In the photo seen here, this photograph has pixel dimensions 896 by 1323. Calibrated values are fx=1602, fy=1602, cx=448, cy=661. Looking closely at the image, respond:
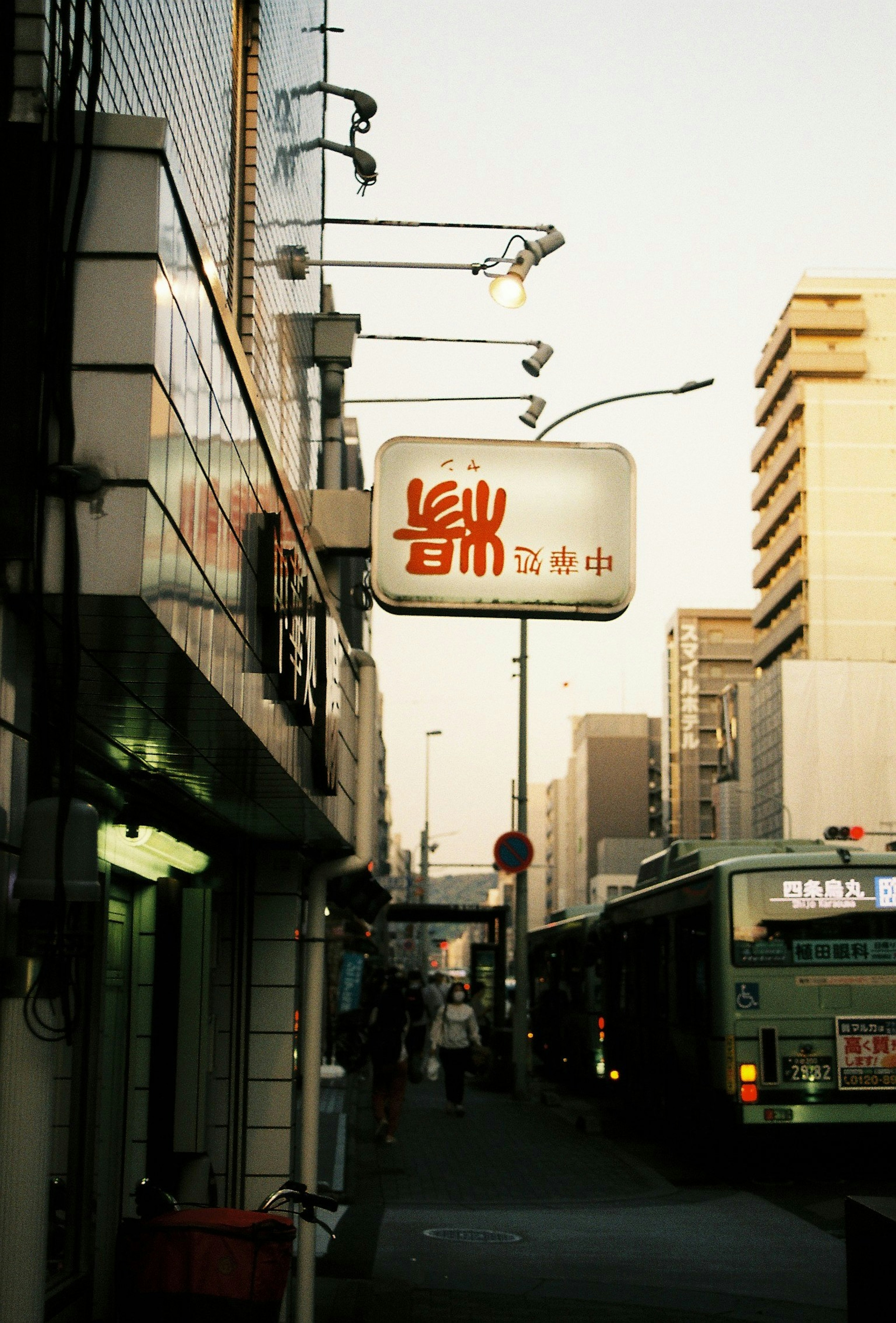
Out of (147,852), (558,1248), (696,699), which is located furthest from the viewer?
(696,699)

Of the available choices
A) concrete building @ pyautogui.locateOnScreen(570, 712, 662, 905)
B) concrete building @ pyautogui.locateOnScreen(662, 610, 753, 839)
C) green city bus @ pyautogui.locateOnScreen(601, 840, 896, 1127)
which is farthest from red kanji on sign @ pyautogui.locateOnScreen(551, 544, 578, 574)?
concrete building @ pyautogui.locateOnScreen(570, 712, 662, 905)

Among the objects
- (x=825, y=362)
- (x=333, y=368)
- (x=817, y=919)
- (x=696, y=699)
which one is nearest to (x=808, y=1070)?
(x=817, y=919)

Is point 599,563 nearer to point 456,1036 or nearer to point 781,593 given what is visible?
point 456,1036

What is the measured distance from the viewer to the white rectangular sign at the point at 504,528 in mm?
8445

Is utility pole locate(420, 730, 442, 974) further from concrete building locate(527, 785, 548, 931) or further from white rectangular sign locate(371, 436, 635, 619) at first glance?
concrete building locate(527, 785, 548, 931)

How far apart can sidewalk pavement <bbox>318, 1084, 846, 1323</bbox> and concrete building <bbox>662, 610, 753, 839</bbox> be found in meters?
114

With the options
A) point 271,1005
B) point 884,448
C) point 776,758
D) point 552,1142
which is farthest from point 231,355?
point 884,448

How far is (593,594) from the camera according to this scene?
8.46m

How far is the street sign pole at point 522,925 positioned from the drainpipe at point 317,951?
43.5 ft

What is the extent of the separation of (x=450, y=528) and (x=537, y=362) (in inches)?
238

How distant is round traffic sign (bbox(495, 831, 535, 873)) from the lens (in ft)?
73.4

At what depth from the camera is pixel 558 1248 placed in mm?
11234

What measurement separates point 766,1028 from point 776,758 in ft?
230

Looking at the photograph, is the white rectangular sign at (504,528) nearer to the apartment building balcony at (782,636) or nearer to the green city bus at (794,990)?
the green city bus at (794,990)
